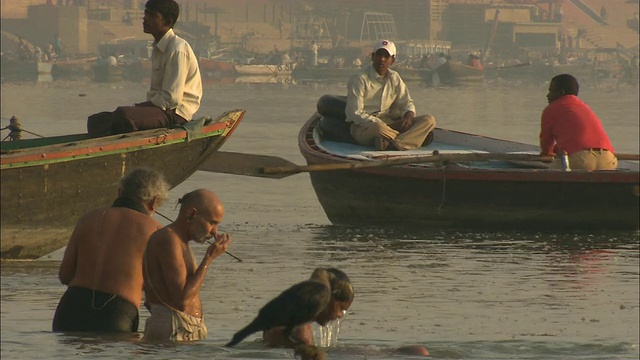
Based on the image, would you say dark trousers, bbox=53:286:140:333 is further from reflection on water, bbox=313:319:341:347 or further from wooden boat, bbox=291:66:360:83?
wooden boat, bbox=291:66:360:83

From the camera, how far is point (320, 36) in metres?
162

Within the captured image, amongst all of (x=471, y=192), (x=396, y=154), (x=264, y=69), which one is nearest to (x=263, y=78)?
(x=264, y=69)

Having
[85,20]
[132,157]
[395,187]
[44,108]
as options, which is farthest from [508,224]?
[85,20]

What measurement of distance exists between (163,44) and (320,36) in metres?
151

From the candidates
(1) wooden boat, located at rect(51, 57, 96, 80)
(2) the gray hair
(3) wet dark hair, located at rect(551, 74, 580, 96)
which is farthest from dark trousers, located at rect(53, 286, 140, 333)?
(1) wooden boat, located at rect(51, 57, 96, 80)

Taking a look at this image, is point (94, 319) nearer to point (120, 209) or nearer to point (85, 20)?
point (120, 209)

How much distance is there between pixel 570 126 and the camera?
48.3 feet

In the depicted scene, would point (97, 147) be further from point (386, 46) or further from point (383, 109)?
point (383, 109)

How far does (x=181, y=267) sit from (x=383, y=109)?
336 inches

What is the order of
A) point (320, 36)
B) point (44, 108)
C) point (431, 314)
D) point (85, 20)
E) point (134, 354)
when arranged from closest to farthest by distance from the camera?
point (134, 354) < point (431, 314) < point (44, 108) < point (85, 20) < point (320, 36)

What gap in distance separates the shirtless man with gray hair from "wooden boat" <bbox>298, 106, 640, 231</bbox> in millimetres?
6642

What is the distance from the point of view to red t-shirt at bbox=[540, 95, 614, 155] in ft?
48.3

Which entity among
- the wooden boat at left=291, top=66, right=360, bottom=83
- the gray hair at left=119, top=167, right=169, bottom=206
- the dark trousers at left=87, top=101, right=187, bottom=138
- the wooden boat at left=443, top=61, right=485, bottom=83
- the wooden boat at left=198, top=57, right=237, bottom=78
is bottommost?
the wooden boat at left=198, top=57, right=237, bottom=78

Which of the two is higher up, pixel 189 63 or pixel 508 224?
pixel 189 63
